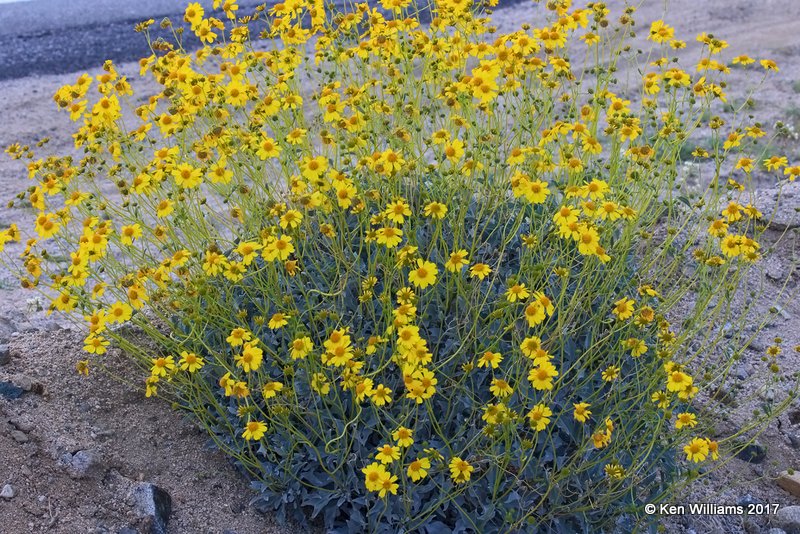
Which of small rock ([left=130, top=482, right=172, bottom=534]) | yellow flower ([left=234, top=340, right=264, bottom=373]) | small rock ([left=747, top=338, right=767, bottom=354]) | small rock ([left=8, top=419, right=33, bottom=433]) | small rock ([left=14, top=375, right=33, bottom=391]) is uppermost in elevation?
yellow flower ([left=234, top=340, right=264, bottom=373])

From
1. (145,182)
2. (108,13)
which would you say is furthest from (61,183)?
(108,13)

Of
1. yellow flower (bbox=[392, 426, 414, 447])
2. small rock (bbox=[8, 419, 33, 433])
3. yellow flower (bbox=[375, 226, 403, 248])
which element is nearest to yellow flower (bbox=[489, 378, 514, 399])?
yellow flower (bbox=[392, 426, 414, 447])

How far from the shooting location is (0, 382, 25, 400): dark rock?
12.4ft

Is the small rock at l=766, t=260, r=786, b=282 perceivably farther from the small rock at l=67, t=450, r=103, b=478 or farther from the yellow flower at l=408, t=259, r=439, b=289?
the small rock at l=67, t=450, r=103, b=478

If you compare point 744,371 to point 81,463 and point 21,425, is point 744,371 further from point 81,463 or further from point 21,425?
point 21,425

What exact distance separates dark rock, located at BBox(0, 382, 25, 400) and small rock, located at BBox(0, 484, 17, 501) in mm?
539

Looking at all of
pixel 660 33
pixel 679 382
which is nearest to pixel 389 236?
pixel 679 382

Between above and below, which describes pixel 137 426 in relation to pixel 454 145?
below

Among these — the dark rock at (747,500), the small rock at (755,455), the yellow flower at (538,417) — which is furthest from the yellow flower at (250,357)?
the small rock at (755,455)

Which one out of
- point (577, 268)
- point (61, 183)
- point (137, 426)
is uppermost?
A: point (61, 183)

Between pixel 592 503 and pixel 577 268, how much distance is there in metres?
1.21

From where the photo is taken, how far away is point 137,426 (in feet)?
12.6

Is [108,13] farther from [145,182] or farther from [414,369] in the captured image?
[414,369]

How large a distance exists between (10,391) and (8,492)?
0.60 meters
